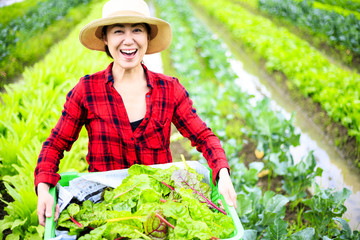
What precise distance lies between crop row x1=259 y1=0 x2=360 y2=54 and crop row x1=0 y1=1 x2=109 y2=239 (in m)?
4.92

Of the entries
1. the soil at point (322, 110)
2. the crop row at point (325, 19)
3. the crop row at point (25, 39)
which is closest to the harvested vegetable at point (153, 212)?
the crop row at point (25, 39)

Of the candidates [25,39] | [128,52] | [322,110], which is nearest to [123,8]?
[128,52]

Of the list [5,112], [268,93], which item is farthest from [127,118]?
[268,93]

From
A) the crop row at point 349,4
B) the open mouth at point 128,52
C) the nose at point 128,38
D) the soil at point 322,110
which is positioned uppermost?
the crop row at point 349,4

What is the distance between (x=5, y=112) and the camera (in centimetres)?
281

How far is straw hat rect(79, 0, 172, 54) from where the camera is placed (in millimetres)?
1341

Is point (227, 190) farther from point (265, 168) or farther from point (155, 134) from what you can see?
point (265, 168)

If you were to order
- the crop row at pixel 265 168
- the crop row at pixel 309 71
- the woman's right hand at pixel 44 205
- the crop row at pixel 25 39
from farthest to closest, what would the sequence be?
the crop row at pixel 309 71, the crop row at pixel 25 39, the crop row at pixel 265 168, the woman's right hand at pixel 44 205

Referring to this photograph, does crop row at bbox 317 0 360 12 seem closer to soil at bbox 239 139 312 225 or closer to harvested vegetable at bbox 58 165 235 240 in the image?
soil at bbox 239 139 312 225

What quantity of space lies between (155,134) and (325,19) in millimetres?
7554

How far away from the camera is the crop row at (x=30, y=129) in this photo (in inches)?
74.2

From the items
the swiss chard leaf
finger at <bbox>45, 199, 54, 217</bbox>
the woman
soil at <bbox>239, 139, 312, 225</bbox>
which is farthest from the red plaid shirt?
soil at <bbox>239, 139, 312, 225</bbox>

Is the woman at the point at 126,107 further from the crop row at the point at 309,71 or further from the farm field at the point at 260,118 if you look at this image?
the crop row at the point at 309,71

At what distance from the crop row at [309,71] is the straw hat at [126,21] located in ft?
9.12
